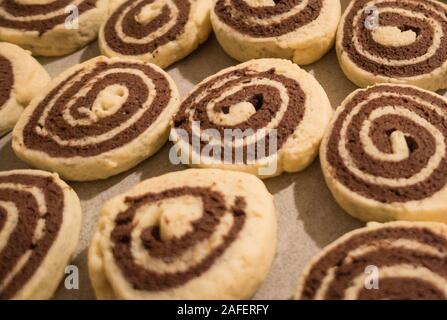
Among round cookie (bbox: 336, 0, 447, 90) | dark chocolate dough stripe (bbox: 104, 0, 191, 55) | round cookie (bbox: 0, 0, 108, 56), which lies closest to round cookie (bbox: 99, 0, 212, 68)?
dark chocolate dough stripe (bbox: 104, 0, 191, 55)

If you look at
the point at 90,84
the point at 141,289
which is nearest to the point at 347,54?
the point at 90,84

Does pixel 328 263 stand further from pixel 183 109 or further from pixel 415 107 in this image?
pixel 183 109

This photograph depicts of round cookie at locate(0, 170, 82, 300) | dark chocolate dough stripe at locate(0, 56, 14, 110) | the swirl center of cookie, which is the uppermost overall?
dark chocolate dough stripe at locate(0, 56, 14, 110)

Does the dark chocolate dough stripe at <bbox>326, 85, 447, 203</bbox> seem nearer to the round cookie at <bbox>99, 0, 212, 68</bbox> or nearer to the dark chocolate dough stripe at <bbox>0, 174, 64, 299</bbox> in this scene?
the round cookie at <bbox>99, 0, 212, 68</bbox>

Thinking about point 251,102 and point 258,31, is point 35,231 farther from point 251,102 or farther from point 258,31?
point 258,31

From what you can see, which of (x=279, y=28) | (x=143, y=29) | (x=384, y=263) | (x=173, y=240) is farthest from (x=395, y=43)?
(x=173, y=240)

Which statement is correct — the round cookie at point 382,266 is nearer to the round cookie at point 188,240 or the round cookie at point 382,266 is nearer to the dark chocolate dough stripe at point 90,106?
the round cookie at point 188,240
